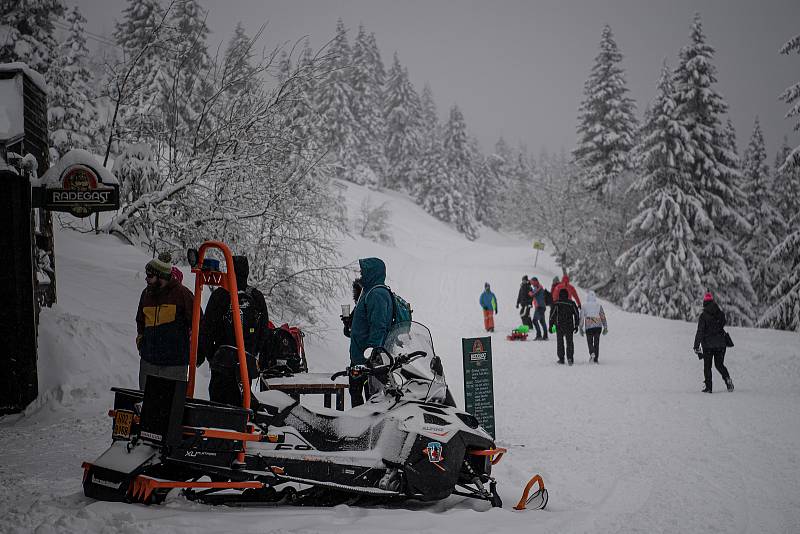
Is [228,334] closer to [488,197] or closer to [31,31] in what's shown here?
[31,31]

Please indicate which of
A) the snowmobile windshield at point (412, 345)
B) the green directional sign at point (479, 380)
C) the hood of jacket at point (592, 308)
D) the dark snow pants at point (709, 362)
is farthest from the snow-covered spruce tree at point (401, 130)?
the snowmobile windshield at point (412, 345)

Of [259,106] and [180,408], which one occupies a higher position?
[259,106]

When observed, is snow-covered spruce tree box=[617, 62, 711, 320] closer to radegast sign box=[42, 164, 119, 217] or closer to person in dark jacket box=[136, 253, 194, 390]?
radegast sign box=[42, 164, 119, 217]

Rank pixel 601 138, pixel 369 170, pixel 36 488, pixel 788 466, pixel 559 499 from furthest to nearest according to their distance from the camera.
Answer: pixel 369 170, pixel 601 138, pixel 788 466, pixel 559 499, pixel 36 488

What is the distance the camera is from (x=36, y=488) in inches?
193

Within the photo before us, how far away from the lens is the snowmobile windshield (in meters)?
5.73

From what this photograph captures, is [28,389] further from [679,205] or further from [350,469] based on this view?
[679,205]

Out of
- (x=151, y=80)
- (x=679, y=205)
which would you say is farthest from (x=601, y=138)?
(x=151, y=80)

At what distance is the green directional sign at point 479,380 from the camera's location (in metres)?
8.11

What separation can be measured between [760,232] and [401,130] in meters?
42.6

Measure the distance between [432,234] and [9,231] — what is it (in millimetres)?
49896

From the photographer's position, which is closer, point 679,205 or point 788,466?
point 788,466

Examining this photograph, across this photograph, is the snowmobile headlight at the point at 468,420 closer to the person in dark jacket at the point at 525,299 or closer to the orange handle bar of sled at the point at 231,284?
the orange handle bar of sled at the point at 231,284

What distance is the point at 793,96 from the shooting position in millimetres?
20250
